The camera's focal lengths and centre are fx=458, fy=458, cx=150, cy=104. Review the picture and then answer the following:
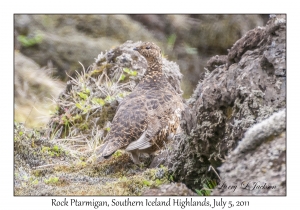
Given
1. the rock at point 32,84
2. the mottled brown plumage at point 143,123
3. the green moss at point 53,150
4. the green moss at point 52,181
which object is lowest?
the green moss at point 52,181

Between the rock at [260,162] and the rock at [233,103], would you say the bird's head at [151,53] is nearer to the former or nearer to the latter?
the rock at [233,103]

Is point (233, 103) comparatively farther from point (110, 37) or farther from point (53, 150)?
point (110, 37)

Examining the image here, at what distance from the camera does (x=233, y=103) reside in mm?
2967

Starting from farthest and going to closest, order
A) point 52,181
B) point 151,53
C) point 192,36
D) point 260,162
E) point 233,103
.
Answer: point 192,36 < point 151,53 < point 52,181 < point 233,103 < point 260,162

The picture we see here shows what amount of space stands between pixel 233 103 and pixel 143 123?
118cm

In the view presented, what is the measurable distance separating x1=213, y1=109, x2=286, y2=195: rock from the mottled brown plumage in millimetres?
1328

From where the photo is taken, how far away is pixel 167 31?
7.68 meters

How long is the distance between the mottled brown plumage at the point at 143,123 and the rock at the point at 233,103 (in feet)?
1.92

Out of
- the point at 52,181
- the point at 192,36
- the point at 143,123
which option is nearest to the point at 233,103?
the point at 143,123

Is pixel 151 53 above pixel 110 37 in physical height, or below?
below

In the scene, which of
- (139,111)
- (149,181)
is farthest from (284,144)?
(139,111)

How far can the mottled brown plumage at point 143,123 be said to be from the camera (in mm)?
3898

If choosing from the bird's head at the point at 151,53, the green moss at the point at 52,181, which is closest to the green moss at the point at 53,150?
the green moss at the point at 52,181

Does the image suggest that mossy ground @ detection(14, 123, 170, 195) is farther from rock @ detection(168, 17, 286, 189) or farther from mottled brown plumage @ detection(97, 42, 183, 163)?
rock @ detection(168, 17, 286, 189)
